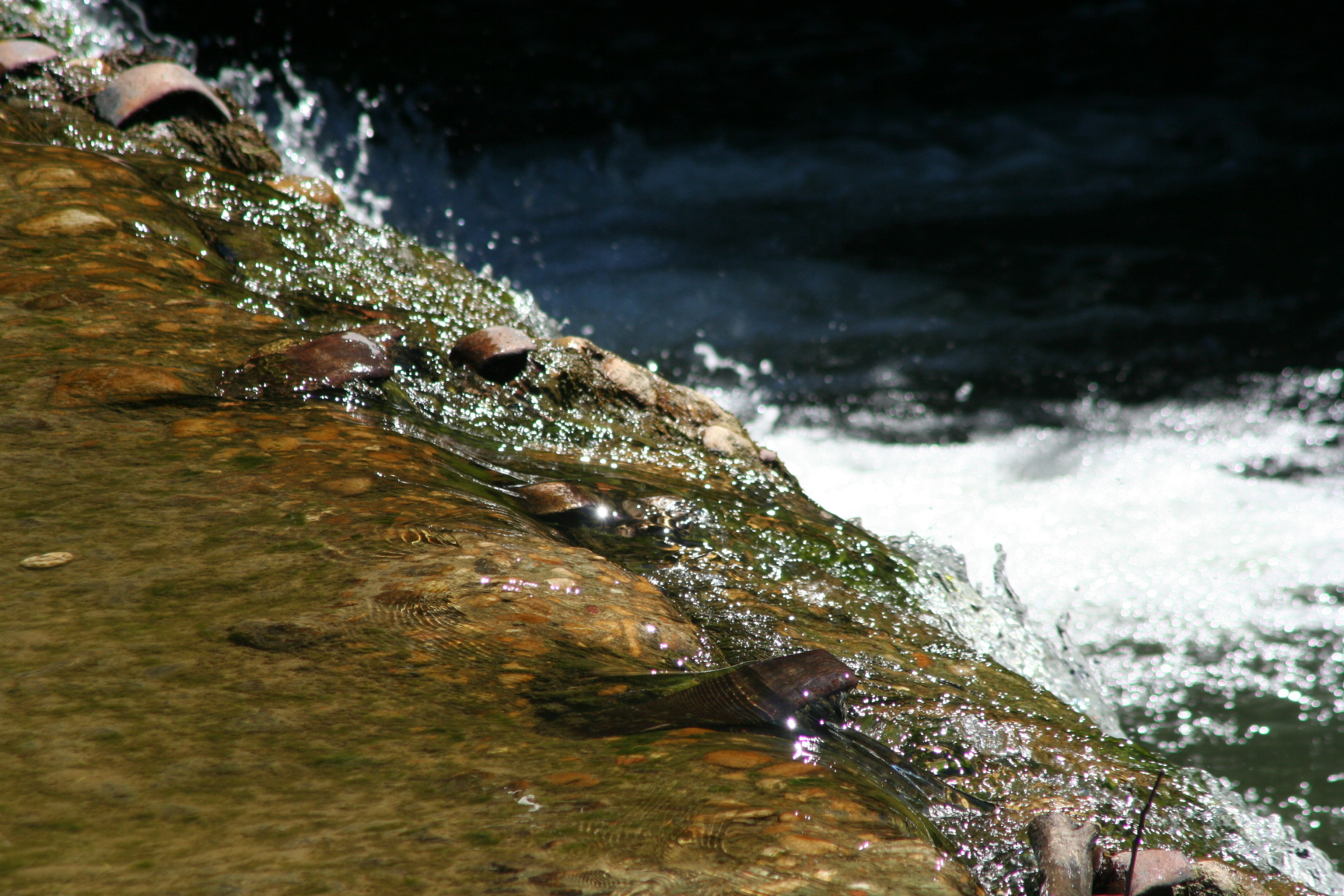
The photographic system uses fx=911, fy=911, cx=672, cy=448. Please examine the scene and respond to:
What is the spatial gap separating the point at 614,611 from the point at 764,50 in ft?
35.4

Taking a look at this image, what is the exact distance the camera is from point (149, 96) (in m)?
3.97

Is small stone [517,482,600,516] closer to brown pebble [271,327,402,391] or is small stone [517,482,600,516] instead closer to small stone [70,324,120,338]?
brown pebble [271,327,402,391]

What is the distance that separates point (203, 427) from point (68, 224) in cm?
138

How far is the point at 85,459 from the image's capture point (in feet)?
6.27

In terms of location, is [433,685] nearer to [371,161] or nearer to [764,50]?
[371,161]

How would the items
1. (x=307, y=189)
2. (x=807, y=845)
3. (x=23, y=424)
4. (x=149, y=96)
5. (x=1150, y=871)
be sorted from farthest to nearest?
(x=307, y=189) < (x=149, y=96) < (x=23, y=424) < (x=1150, y=871) < (x=807, y=845)

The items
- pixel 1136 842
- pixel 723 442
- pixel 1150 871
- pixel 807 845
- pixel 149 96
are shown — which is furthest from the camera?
pixel 149 96

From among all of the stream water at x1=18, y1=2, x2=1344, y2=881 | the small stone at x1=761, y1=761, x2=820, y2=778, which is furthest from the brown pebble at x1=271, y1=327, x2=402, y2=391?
the stream water at x1=18, y1=2, x2=1344, y2=881

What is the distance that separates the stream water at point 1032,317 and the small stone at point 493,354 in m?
2.33

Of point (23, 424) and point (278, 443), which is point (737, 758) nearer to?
point (278, 443)

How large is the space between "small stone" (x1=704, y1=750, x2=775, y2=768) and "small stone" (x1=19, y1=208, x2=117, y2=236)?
281cm

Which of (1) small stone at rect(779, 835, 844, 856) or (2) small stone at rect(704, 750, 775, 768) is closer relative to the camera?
(1) small stone at rect(779, 835, 844, 856)

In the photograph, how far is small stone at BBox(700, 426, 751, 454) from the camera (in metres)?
3.45

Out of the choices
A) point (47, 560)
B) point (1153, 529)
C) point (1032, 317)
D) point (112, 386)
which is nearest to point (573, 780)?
point (47, 560)
